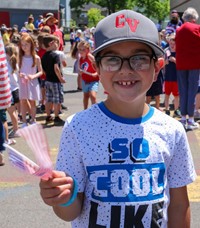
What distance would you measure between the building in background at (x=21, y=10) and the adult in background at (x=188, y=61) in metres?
38.4

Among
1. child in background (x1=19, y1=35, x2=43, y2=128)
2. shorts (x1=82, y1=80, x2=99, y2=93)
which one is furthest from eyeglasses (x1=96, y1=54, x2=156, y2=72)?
shorts (x1=82, y1=80, x2=99, y2=93)

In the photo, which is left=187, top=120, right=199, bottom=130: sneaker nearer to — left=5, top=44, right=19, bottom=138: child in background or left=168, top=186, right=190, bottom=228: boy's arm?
left=5, top=44, right=19, bottom=138: child in background

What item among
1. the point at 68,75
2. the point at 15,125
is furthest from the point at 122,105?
the point at 68,75

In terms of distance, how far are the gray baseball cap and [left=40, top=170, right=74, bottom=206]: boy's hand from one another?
0.54 meters

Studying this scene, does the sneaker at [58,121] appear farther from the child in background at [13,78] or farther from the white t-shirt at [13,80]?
the white t-shirt at [13,80]

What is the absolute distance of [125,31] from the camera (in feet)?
5.70

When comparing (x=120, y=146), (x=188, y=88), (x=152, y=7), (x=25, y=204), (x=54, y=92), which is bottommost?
(x=25, y=204)

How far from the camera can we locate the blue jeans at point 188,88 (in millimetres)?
7680

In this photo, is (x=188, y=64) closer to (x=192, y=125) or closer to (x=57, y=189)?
(x=192, y=125)

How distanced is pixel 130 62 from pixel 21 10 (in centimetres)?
4492

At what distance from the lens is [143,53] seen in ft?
5.88

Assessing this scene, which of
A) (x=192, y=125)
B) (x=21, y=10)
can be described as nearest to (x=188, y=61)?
(x=192, y=125)

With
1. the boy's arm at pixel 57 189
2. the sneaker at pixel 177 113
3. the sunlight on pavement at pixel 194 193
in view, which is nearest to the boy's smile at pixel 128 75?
the boy's arm at pixel 57 189

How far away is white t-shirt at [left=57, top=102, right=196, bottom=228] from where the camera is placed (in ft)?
5.79
